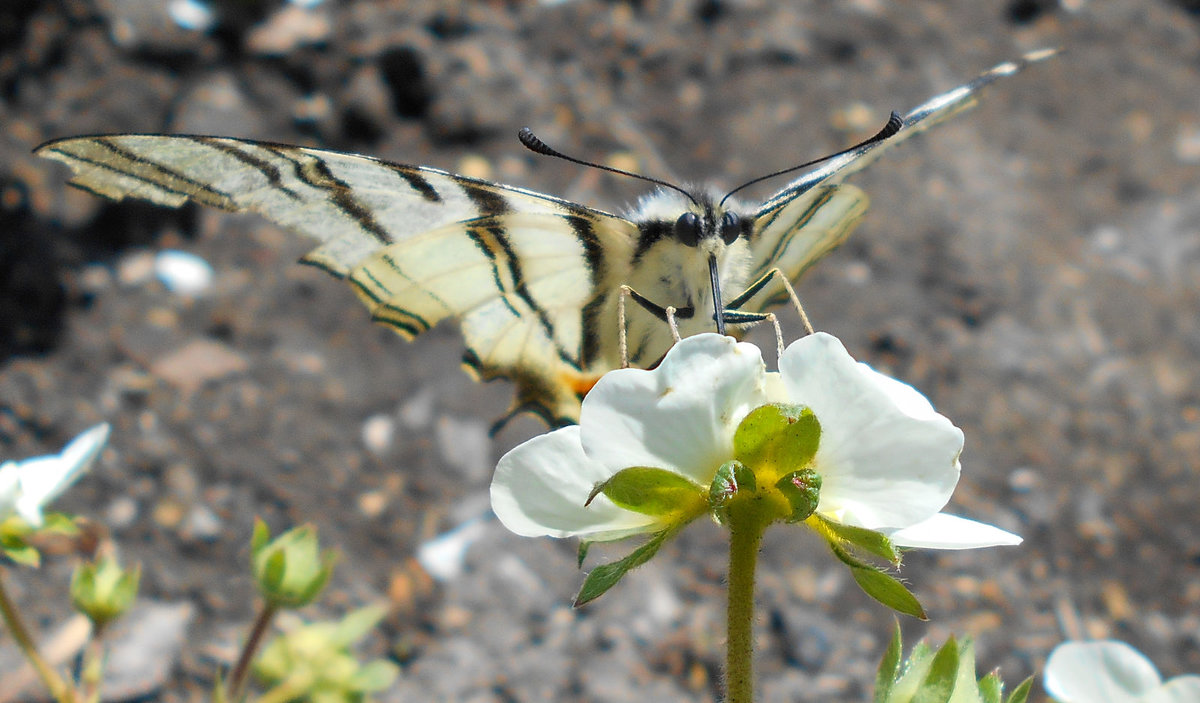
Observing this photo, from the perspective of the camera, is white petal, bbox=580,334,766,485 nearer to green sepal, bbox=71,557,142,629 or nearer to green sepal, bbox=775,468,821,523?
green sepal, bbox=775,468,821,523

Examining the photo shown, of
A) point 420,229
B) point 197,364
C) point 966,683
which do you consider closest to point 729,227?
point 420,229

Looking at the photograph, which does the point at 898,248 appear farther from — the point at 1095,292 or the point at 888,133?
the point at 888,133

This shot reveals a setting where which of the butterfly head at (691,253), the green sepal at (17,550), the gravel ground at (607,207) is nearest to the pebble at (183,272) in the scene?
the gravel ground at (607,207)

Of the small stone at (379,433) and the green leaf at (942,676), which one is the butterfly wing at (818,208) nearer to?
the green leaf at (942,676)

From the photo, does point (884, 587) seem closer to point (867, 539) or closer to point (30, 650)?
point (867, 539)

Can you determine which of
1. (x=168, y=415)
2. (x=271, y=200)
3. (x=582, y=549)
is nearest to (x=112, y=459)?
(x=168, y=415)

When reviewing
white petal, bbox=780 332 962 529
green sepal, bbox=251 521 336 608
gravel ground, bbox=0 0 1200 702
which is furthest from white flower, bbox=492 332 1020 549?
gravel ground, bbox=0 0 1200 702
